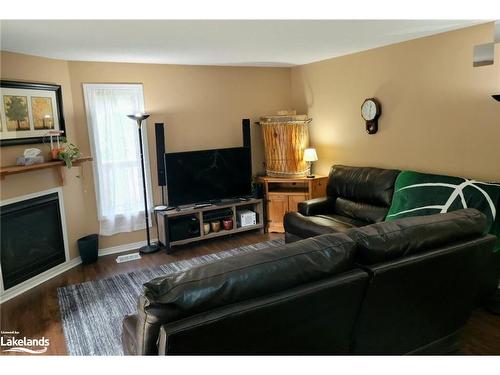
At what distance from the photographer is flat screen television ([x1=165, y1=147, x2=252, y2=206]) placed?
14.6ft

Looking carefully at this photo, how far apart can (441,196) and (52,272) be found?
154 inches

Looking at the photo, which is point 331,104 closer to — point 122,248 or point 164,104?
point 164,104

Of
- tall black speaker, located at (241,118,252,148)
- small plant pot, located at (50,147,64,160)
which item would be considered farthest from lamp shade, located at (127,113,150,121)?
tall black speaker, located at (241,118,252,148)

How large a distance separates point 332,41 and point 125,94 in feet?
7.89

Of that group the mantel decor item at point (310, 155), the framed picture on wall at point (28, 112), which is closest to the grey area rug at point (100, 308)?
the framed picture on wall at point (28, 112)

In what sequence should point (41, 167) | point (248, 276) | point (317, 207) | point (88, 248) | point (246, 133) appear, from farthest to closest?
point (246, 133) → point (317, 207) → point (88, 248) → point (41, 167) → point (248, 276)

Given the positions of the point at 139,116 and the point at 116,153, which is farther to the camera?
the point at 116,153

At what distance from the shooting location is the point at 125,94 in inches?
170

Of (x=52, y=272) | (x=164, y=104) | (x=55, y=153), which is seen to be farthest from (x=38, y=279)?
(x=164, y=104)

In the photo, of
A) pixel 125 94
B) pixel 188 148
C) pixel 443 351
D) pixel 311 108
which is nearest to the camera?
pixel 443 351

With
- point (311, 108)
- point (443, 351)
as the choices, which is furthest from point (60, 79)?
point (443, 351)

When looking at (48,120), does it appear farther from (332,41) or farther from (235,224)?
(332,41)

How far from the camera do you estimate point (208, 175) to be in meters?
4.64
